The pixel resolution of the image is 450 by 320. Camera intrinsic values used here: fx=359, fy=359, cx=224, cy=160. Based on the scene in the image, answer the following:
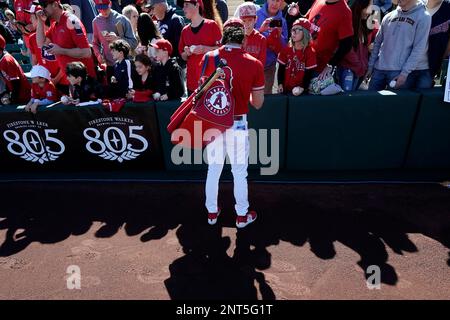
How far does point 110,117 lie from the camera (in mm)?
4652

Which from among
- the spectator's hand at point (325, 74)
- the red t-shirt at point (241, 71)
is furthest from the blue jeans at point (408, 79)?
the red t-shirt at point (241, 71)

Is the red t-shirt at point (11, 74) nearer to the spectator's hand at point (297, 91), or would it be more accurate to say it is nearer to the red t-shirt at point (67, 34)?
the red t-shirt at point (67, 34)

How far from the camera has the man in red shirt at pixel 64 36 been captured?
480cm

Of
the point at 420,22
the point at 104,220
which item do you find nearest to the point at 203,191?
the point at 104,220

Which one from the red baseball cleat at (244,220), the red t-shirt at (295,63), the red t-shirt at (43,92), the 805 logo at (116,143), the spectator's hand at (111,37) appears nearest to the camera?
the red baseball cleat at (244,220)

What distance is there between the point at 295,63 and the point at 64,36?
3134 millimetres

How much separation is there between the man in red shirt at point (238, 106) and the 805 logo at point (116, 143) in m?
1.56

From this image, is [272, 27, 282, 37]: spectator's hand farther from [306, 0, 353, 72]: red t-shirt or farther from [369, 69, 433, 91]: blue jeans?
[369, 69, 433, 91]: blue jeans

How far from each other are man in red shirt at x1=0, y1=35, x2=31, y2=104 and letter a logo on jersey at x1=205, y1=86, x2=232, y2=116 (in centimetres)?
344

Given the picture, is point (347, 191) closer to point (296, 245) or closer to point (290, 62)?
point (296, 245)

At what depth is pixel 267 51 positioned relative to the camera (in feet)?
16.7

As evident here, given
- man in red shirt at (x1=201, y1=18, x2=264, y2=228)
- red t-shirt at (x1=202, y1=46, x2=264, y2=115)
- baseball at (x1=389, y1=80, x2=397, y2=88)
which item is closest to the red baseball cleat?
man in red shirt at (x1=201, y1=18, x2=264, y2=228)

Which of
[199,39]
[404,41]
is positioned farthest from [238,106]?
[404,41]

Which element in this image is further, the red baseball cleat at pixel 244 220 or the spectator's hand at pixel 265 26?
the spectator's hand at pixel 265 26
